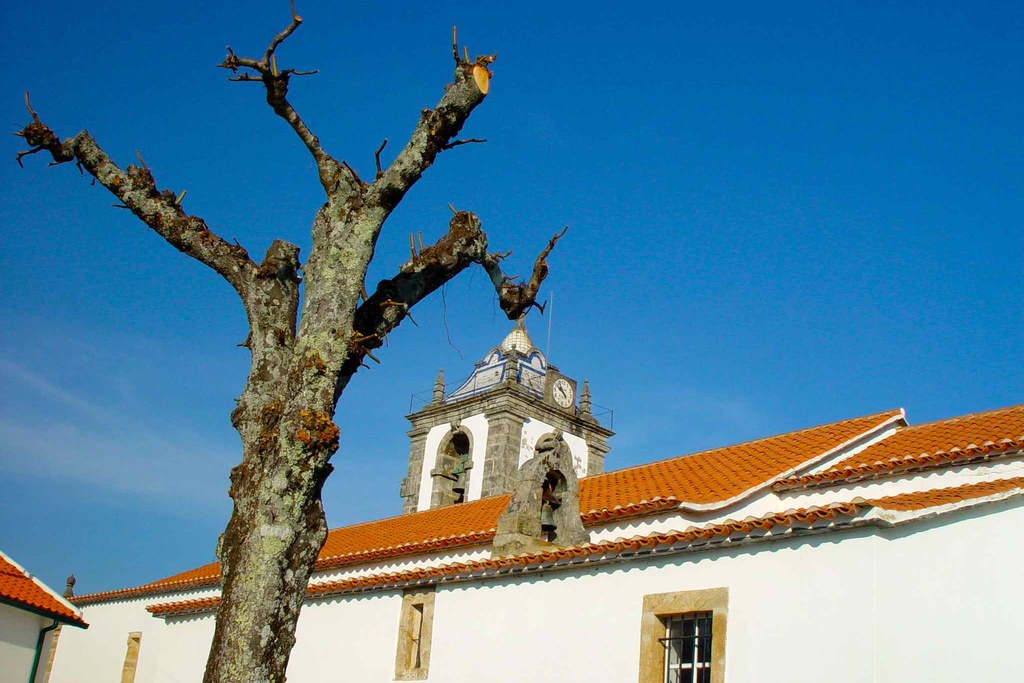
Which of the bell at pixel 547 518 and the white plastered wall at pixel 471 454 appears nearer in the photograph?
the bell at pixel 547 518

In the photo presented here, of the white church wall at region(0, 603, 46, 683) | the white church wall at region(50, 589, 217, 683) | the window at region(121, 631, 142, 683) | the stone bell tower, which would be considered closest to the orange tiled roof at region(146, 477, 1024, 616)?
the white church wall at region(0, 603, 46, 683)

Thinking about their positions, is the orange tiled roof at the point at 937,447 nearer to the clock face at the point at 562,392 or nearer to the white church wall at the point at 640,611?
the white church wall at the point at 640,611

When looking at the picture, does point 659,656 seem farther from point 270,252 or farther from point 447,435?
point 447,435

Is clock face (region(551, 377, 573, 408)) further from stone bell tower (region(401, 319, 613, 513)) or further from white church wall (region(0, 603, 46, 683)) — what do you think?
white church wall (region(0, 603, 46, 683))

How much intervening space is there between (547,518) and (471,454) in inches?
429

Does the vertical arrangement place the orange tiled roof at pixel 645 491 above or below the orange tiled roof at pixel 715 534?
above

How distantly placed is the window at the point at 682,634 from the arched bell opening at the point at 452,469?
14.2 metres

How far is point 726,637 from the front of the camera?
30.5 feet

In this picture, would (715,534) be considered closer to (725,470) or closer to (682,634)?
(682,634)

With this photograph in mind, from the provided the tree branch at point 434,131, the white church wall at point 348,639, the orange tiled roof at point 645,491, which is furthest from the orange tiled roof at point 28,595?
the tree branch at point 434,131

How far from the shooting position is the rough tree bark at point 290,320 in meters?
5.13

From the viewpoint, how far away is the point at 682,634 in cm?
992

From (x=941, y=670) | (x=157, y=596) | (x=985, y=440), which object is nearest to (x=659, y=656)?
(x=941, y=670)

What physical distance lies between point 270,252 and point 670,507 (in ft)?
23.6
